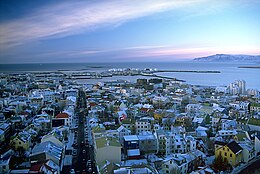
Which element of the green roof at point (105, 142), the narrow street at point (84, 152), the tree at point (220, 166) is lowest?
the narrow street at point (84, 152)

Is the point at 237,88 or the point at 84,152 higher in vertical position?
the point at 237,88

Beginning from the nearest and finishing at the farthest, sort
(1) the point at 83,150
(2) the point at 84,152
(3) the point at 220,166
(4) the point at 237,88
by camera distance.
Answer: (3) the point at 220,166 < (2) the point at 84,152 < (1) the point at 83,150 < (4) the point at 237,88

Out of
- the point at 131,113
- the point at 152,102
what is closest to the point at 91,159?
the point at 131,113

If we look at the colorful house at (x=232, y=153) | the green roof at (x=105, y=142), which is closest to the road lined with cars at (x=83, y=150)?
the green roof at (x=105, y=142)

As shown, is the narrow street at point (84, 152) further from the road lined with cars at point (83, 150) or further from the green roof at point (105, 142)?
the green roof at point (105, 142)

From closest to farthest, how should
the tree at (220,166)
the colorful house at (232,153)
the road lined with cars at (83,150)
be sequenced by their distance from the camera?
the tree at (220,166) < the road lined with cars at (83,150) < the colorful house at (232,153)

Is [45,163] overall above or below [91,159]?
above

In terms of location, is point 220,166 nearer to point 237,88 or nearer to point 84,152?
point 84,152

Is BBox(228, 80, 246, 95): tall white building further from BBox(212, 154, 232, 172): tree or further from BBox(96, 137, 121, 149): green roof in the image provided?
BBox(96, 137, 121, 149): green roof

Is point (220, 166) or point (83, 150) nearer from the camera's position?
point (220, 166)

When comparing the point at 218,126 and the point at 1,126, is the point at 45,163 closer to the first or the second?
the point at 1,126

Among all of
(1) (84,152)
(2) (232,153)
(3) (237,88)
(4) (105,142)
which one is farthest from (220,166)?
(3) (237,88)
